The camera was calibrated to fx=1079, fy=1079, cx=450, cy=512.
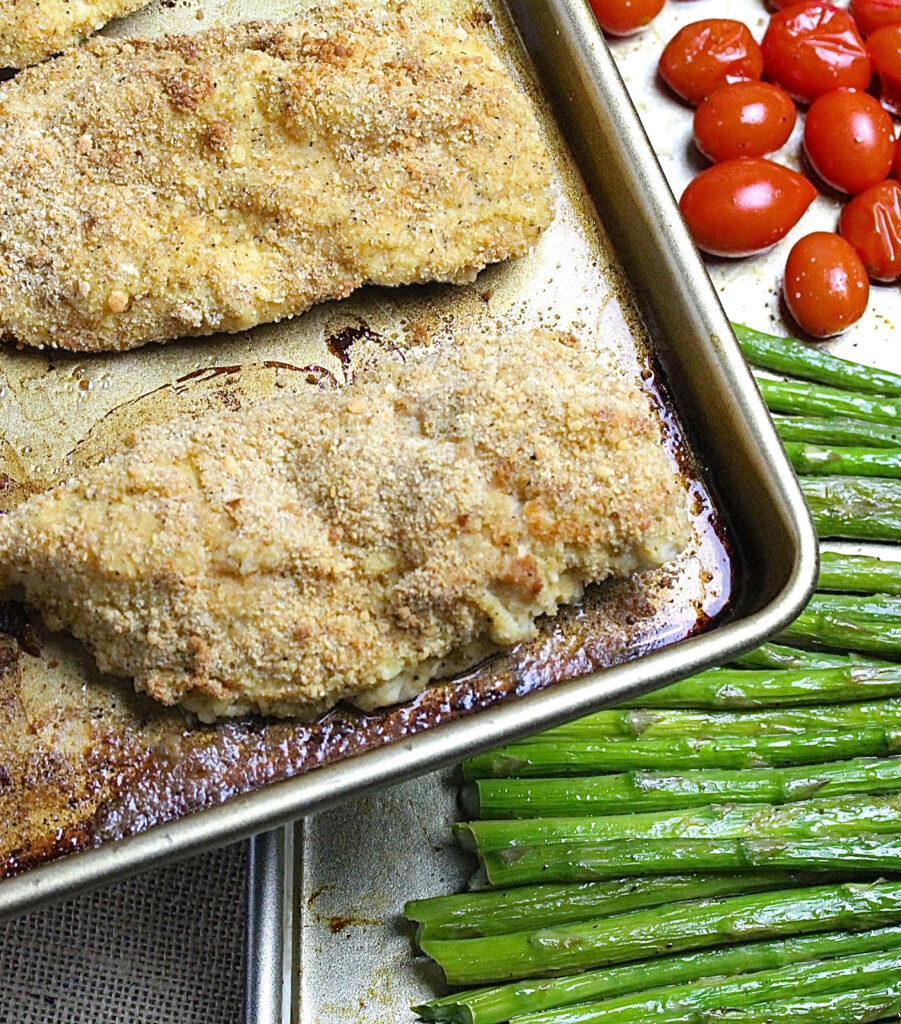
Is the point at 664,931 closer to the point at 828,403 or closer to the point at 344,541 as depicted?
the point at 344,541

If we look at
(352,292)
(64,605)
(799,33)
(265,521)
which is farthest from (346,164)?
(799,33)

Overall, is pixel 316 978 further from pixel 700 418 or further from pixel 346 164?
pixel 346 164

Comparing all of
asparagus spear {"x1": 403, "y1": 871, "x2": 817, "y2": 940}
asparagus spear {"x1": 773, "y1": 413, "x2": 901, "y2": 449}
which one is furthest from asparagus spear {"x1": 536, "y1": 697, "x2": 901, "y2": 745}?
asparagus spear {"x1": 773, "y1": 413, "x2": 901, "y2": 449}

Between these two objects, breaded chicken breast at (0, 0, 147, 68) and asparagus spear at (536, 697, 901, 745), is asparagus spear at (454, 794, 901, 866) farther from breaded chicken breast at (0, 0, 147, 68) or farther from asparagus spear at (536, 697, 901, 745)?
breaded chicken breast at (0, 0, 147, 68)

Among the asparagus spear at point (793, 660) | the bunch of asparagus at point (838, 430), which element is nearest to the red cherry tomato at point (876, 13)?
the bunch of asparagus at point (838, 430)

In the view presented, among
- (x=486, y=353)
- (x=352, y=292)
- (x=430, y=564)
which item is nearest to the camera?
(x=430, y=564)

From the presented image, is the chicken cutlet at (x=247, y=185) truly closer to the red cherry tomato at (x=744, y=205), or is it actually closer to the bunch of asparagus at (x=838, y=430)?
the red cherry tomato at (x=744, y=205)
